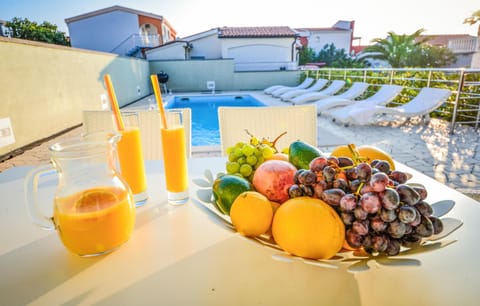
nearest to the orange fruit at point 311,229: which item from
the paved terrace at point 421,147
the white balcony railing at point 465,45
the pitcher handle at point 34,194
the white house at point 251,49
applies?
the pitcher handle at point 34,194

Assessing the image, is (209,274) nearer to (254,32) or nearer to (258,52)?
(258,52)

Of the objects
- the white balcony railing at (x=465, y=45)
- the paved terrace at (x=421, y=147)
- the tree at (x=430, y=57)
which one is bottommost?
the paved terrace at (x=421, y=147)

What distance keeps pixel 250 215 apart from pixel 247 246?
80mm

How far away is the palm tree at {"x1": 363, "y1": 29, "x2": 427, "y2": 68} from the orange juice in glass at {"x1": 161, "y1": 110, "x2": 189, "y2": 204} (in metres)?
17.2

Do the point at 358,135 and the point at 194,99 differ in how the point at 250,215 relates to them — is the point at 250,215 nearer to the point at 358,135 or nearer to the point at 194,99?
the point at 358,135

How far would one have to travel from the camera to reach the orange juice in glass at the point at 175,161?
76 centimetres

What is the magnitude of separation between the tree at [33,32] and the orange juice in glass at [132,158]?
21.9 m

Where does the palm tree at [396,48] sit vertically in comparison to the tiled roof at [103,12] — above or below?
below

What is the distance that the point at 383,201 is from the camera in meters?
0.50

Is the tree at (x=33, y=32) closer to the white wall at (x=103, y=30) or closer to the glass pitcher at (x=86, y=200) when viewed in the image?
the white wall at (x=103, y=30)

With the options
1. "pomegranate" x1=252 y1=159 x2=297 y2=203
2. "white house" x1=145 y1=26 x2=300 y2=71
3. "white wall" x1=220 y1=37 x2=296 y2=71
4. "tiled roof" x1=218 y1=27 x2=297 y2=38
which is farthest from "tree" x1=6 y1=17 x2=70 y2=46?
"pomegranate" x1=252 y1=159 x2=297 y2=203

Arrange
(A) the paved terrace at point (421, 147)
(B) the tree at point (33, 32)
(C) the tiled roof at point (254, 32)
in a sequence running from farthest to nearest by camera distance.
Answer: (B) the tree at point (33, 32), (C) the tiled roof at point (254, 32), (A) the paved terrace at point (421, 147)

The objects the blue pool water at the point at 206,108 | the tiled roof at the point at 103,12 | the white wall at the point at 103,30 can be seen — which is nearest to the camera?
the blue pool water at the point at 206,108

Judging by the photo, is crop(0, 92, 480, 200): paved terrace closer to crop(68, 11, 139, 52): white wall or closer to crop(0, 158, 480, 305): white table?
crop(0, 158, 480, 305): white table
